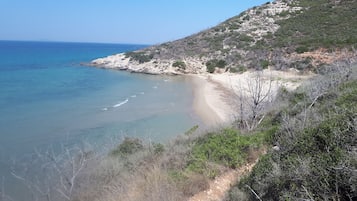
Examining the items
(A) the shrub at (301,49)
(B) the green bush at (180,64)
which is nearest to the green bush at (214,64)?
(B) the green bush at (180,64)

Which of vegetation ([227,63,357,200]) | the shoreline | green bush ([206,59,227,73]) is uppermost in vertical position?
vegetation ([227,63,357,200])

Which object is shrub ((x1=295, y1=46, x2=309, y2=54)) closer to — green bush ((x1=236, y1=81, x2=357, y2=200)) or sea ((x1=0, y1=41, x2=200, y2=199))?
sea ((x1=0, y1=41, x2=200, y2=199))

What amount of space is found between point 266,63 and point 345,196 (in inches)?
1354

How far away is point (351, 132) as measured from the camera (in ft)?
15.8

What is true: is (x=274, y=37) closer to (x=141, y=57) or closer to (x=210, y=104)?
(x=141, y=57)

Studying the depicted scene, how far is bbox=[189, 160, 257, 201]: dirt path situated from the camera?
7098 mm

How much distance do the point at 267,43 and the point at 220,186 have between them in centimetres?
4079

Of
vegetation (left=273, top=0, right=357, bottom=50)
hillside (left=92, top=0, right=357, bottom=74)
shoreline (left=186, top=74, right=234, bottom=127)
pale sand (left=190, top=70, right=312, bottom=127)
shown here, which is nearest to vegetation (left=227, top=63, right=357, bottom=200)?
shoreline (left=186, top=74, right=234, bottom=127)

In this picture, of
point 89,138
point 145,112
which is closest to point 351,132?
point 89,138

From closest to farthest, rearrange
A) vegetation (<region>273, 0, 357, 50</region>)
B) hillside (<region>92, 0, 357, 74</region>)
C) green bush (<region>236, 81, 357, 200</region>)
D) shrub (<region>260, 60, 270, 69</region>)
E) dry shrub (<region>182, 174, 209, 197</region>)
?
1. green bush (<region>236, 81, 357, 200</region>)
2. dry shrub (<region>182, 174, 209, 197</region>)
3. hillside (<region>92, 0, 357, 74</region>)
4. shrub (<region>260, 60, 270, 69</region>)
5. vegetation (<region>273, 0, 357, 50</region>)

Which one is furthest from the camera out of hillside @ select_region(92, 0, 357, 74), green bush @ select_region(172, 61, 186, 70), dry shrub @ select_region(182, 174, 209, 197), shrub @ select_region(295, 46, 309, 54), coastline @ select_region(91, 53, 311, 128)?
green bush @ select_region(172, 61, 186, 70)

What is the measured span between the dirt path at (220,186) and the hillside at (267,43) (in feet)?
92.0

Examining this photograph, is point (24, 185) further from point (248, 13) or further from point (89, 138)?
point (248, 13)

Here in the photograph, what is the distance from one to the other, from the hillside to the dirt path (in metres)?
28.1
